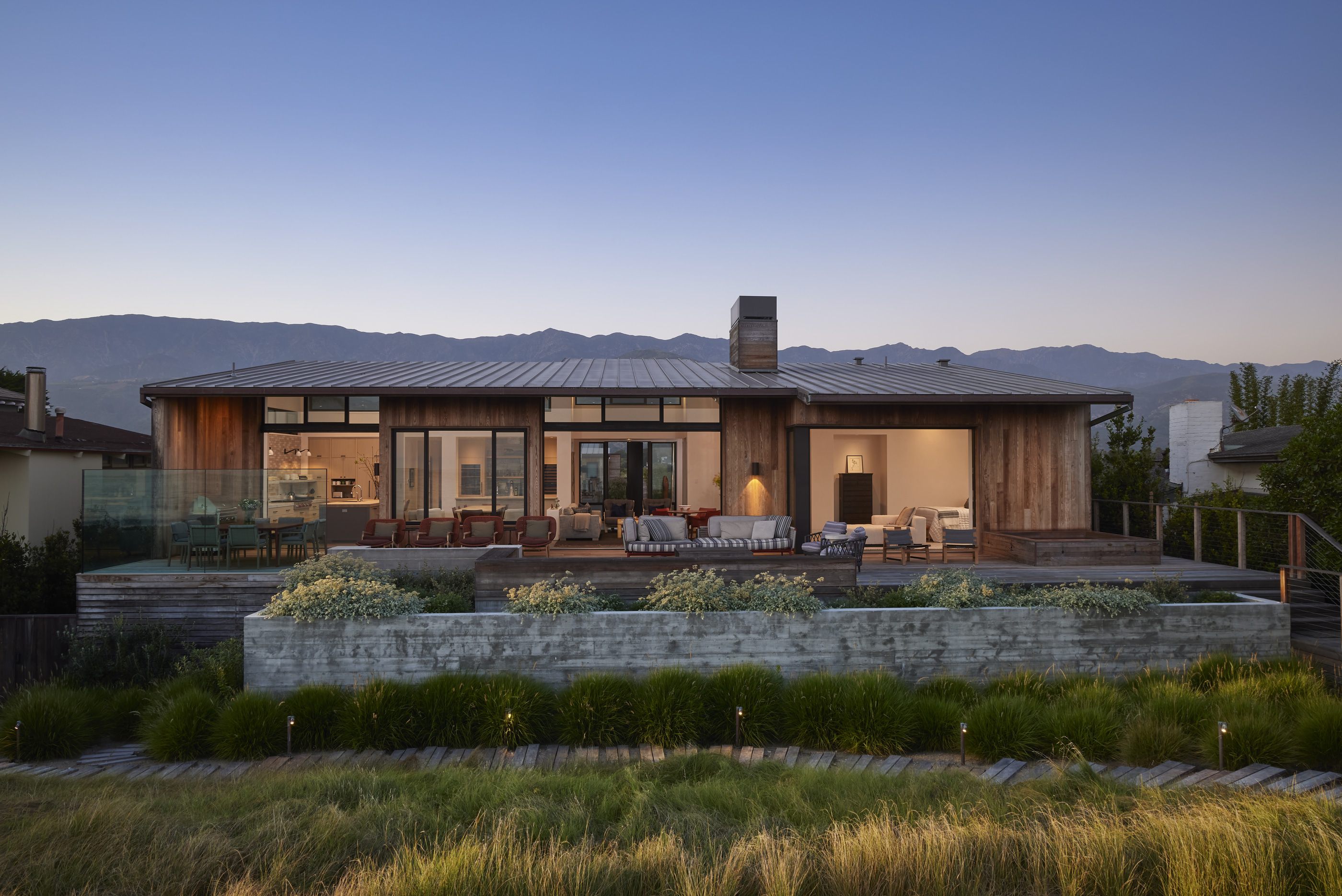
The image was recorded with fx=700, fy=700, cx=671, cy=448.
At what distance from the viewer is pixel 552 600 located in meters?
6.89

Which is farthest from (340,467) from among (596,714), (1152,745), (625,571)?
(1152,745)

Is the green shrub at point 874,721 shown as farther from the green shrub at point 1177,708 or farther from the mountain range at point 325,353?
the mountain range at point 325,353

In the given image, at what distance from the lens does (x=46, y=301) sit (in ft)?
388

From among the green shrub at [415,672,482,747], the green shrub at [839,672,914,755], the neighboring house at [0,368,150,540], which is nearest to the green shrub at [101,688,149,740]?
the green shrub at [415,672,482,747]

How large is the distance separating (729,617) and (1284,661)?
18.0 ft

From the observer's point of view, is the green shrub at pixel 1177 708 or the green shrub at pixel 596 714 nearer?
the green shrub at pixel 1177 708

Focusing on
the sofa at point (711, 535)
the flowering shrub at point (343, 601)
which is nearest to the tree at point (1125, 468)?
the sofa at point (711, 535)

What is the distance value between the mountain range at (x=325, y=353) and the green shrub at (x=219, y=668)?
80036 millimetres

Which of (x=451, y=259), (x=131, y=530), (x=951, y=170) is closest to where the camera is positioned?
(x=131, y=530)

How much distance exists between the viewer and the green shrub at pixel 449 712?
6008 mm

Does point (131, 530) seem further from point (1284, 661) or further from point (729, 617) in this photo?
point (1284, 661)

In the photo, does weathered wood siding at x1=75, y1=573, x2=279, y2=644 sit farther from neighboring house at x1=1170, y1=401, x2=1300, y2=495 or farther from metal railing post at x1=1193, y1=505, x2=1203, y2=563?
neighboring house at x1=1170, y1=401, x2=1300, y2=495

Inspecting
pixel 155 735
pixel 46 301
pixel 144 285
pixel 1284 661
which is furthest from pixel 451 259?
pixel 46 301

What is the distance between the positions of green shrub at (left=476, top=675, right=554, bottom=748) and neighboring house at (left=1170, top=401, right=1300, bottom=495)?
18.4 metres
